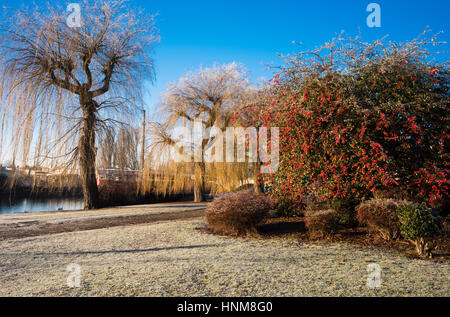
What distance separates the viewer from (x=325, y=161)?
622cm

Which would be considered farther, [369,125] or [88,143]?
[88,143]

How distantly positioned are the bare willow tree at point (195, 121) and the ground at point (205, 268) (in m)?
8.06

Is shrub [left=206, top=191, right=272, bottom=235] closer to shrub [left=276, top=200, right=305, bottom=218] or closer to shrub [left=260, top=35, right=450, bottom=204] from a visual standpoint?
shrub [left=260, top=35, right=450, bottom=204]

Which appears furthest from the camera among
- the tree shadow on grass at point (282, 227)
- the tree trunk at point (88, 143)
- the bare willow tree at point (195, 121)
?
the bare willow tree at point (195, 121)

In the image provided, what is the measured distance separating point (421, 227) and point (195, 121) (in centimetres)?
1159

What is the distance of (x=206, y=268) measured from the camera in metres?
4.07

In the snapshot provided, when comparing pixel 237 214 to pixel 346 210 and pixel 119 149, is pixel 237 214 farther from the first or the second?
pixel 119 149

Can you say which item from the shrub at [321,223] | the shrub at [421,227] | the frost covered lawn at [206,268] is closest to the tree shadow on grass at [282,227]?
the shrub at [321,223]

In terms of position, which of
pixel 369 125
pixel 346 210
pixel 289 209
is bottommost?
pixel 289 209

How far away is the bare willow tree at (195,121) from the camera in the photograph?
1433cm

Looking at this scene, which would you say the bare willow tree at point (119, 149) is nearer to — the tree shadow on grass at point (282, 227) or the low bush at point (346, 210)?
the tree shadow on grass at point (282, 227)

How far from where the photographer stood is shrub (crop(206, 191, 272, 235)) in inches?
258

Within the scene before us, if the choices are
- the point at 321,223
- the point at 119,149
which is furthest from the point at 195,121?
the point at 321,223
